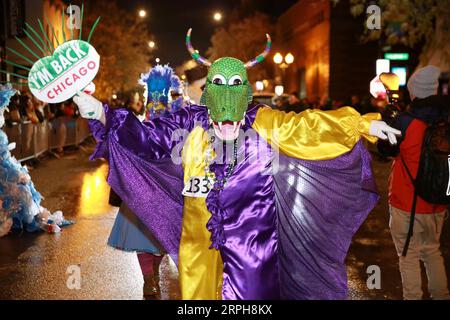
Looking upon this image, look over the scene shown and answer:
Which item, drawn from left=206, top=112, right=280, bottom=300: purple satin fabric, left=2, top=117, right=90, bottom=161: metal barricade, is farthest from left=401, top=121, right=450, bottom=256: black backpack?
left=2, top=117, right=90, bottom=161: metal barricade

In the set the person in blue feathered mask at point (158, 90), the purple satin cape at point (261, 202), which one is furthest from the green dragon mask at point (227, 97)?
the person in blue feathered mask at point (158, 90)

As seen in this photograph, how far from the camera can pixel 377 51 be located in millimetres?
31656

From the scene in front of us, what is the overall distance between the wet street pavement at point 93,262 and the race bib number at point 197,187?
1.84 meters

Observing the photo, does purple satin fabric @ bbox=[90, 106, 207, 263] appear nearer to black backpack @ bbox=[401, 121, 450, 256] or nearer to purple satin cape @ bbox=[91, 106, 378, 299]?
purple satin cape @ bbox=[91, 106, 378, 299]

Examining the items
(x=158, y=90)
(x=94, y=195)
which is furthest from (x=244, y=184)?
(x=94, y=195)

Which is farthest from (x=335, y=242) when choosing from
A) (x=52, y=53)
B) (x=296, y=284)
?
(x=52, y=53)

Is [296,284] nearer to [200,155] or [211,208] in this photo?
[211,208]

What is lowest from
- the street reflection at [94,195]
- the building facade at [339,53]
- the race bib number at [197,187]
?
the street reflection at [94,195]

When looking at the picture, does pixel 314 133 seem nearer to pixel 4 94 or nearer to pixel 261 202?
pixel 261 202

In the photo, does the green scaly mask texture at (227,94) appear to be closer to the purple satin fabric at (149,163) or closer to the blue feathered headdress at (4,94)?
the purple satin fabric at (149,163)

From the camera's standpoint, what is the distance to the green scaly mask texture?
3.75 meters

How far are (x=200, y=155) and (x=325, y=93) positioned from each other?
96.3 ft

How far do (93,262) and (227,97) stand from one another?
3.38m

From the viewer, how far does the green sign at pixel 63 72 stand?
11.6 feet
